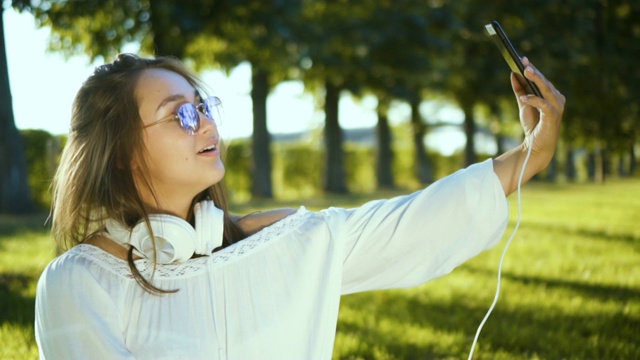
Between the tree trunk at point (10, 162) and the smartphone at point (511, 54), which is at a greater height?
the smartphone at point (511, 54)

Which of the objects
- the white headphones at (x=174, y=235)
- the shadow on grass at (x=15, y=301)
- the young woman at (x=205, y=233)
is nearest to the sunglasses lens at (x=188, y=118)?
the young woman at (x=205, y=233)

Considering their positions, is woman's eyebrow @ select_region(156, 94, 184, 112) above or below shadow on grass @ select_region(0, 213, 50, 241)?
above

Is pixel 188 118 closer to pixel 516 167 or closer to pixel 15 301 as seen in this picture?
pixel 516 167

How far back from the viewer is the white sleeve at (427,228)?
2.61 metres

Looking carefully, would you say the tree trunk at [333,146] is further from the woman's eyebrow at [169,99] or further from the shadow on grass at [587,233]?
the woman's eyebrow at [169,99]

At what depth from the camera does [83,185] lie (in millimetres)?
2650

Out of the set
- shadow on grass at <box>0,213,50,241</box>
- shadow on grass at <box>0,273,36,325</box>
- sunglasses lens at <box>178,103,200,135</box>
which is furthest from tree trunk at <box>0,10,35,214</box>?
sunglasses lens at <box>178,103,200,135</box>

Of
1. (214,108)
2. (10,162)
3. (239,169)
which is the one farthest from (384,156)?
(214,108)

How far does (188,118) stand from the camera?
271 cm

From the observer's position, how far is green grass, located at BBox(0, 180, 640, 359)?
15.1 feet

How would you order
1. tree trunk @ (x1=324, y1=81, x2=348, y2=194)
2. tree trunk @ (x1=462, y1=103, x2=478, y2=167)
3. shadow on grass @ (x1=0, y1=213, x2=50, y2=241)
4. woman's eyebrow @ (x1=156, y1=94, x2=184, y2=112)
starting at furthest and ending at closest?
tree trunk @ (x1=462, y1=103, x2=478, y2=167), tree trunk @ (x1=324, y1=81, x2=348, y2=194), shadow on grass @ (x1=0, y1=213, x2=50, y2=241), woman's eyebrow @ (x1=156, y1=94, x2=184, y2=112)

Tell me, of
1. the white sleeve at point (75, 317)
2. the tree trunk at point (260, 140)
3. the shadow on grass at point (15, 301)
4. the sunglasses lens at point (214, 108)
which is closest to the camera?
the white sleeve at point (75, 317)

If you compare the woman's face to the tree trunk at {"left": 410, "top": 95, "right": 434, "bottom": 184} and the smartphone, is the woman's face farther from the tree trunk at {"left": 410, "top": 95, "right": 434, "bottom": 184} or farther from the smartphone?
the tree trunk at {"left": 410, "top": 95, "right": 434, "bottom": 184}

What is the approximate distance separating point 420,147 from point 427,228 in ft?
90.0
